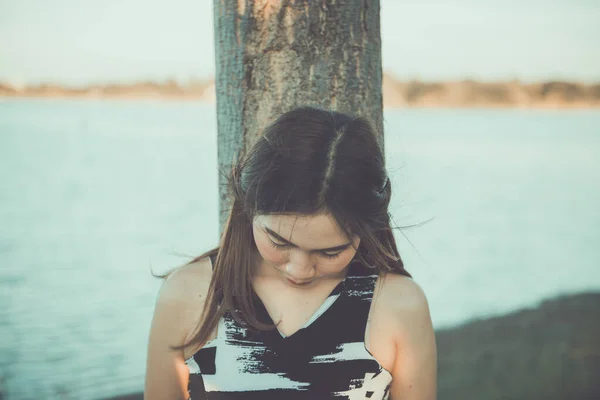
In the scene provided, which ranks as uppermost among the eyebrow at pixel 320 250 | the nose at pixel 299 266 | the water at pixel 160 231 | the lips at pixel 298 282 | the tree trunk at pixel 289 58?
the tree trunk at pixel 289 58

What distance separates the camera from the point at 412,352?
1.93 metres

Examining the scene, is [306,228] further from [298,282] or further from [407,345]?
[407,345]

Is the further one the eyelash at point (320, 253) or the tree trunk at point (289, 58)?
the tree trunk at point (289, 58)

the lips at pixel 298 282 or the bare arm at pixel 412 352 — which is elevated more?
the lips at pixel 298 282

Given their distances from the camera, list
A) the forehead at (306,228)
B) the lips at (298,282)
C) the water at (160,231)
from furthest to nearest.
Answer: the water at (160,231) < the lips at (298,282) < the forehead at (306,228)

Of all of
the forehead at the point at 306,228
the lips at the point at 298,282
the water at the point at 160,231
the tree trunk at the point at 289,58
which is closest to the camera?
A: the forehead at the point at 306,228

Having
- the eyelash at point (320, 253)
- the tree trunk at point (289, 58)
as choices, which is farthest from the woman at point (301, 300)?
the tree trunk at point (289, 58)

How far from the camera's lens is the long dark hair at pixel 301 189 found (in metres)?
1.79

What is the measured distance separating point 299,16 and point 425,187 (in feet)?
56.8

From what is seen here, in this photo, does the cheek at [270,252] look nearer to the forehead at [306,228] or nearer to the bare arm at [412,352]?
the forehead at [306,228]

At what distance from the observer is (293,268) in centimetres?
182

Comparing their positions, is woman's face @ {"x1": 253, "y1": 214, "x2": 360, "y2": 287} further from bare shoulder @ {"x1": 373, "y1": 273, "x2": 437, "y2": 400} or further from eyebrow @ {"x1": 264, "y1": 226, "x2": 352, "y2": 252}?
bare shoulder @ {"x1": 373, "y1": 273, "x2": 437, "y2": 400}

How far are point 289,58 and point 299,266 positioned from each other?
843 millimetres

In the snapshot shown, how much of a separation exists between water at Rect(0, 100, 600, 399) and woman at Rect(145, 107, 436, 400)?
0.89ft
